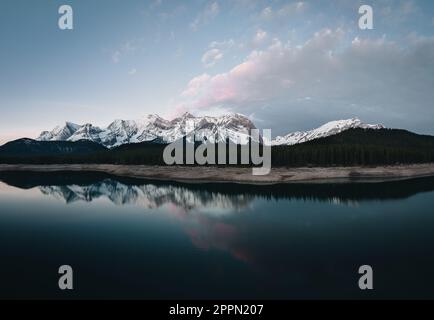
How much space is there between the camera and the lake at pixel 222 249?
1691 cm

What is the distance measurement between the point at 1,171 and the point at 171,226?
148752 mm

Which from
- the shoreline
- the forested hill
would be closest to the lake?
the shoreline

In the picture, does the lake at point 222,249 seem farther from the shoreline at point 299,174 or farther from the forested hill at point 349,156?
the forested hill at point 349,156

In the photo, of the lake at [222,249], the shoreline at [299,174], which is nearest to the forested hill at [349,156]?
the shoreline at [299,174]

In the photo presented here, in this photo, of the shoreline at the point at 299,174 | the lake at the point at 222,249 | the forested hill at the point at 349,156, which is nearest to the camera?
the lake at the point at 222,249

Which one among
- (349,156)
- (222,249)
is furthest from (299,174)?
(222,249)

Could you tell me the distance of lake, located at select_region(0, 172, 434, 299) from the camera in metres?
16.9

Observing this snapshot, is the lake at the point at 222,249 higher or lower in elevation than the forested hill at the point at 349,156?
lower

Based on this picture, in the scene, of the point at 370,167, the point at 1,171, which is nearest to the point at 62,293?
the point at 370,167

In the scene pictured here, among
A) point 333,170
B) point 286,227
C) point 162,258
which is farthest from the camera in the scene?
point 333,170

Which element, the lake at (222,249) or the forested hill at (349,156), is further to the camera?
the forested hill at (349,156)

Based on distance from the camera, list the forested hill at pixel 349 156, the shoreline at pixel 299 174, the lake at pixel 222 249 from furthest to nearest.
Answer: the forested hill at pixel 349 156 → the shoreline at pixel 299 174 → the lake at pixel 222 249

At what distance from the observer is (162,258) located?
22234mm
